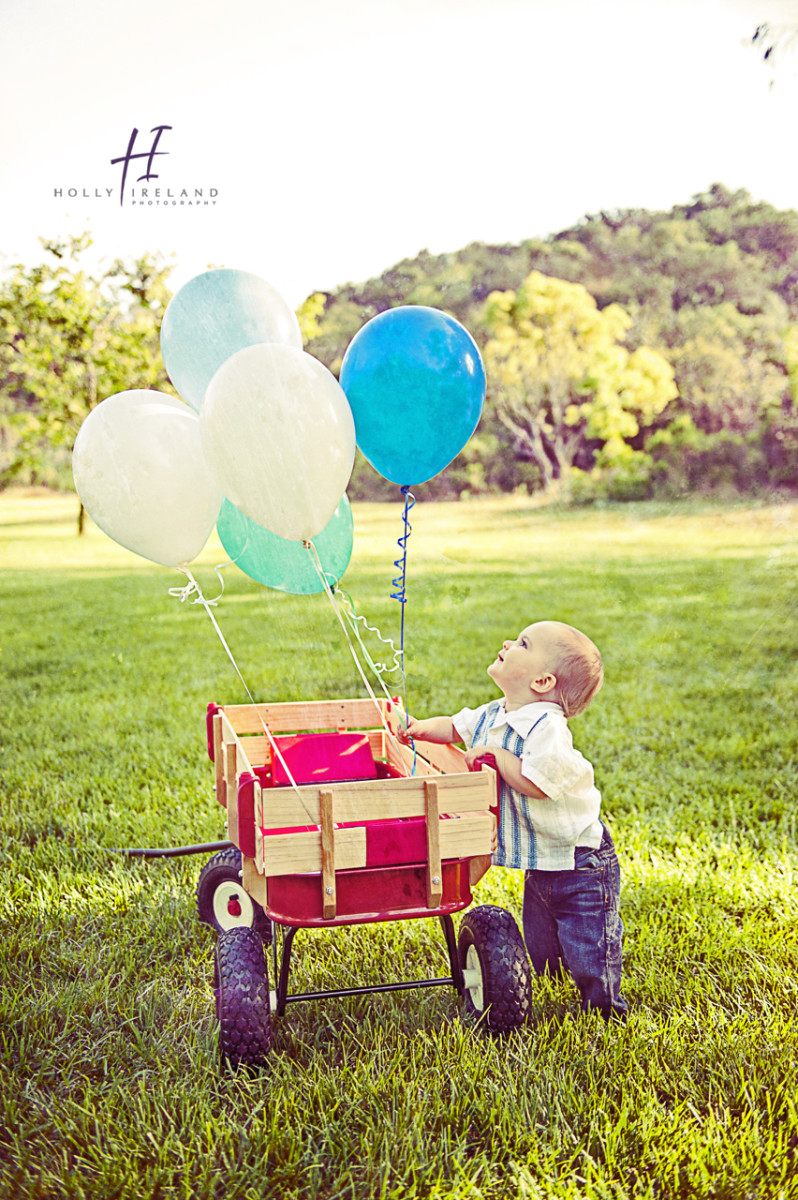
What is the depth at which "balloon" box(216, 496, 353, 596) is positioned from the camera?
2064 millimetres

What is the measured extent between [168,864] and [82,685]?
2.62m

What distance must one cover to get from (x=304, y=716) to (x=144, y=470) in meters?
0.77

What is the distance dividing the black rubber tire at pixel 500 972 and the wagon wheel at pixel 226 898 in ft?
1.67

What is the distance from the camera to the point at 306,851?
160 centimetres


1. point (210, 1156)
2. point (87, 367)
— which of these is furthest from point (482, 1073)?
point (87, 367)

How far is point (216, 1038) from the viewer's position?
70.2 inches

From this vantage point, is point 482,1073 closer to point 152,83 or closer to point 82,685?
point 82,685

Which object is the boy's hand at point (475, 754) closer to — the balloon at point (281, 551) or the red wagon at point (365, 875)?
the red wagon at point (365, 875)

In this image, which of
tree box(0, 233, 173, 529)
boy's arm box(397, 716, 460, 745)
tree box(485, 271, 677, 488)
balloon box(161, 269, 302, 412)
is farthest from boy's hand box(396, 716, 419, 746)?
tree box(485, 271, 677, 488)

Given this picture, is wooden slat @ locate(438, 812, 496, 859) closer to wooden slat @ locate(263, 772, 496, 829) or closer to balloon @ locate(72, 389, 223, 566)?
wooden slat @ locate(263, 772, 496, 829)

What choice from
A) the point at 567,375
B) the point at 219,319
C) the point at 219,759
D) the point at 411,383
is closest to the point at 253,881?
the point at 219,759

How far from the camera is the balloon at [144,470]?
1.80 meters

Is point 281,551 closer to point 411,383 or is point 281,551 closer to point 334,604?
point 334,604

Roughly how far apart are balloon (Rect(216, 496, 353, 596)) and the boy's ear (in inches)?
20.1
